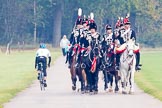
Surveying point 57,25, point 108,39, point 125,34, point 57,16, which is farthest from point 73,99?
point 57,16

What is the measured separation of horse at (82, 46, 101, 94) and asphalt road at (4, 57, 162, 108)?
42 cm

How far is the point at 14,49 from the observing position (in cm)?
9625

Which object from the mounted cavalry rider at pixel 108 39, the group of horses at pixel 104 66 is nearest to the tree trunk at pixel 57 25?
the mounted cavalry rider at pixel 108 39

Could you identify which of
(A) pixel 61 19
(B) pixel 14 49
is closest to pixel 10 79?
(B) pixel 14 49

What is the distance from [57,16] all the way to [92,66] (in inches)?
2968

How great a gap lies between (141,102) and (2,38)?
252ft

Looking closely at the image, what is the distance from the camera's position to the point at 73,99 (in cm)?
2642

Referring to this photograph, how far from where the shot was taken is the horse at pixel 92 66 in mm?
29031

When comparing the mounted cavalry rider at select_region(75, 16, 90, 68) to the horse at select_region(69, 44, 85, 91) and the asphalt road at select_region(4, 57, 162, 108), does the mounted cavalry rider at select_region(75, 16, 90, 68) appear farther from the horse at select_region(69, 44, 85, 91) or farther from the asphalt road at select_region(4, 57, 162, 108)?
the asphalt road at select_region(4, 57, 162, 108)

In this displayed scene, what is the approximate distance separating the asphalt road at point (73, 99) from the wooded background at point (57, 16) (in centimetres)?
6848

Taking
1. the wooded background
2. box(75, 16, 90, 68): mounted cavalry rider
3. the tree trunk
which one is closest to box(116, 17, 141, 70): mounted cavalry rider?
box(75, 16, 90, 68): mounted cavalry rider

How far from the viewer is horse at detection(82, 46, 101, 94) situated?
29.0m

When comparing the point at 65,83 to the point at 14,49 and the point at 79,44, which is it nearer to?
the point at 79,44

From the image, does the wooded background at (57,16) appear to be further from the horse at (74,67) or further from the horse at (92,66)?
the horse at (92,66)
